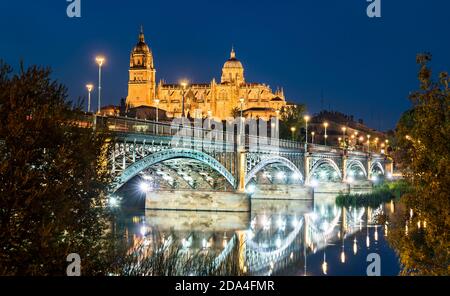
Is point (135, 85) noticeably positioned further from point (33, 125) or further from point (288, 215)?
point (33, 125)

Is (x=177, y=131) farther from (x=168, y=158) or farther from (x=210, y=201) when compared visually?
(x=210, y=201)

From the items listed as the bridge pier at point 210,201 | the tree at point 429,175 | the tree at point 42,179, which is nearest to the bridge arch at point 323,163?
the bridge pier at point 210,201

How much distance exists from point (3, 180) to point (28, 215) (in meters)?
0.67

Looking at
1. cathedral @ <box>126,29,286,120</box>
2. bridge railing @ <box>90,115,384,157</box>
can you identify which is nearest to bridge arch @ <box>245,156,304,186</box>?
bridge railing @ <box>90,115,384,157</box>

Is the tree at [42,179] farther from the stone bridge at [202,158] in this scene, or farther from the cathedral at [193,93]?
the cathedral at [193,93]

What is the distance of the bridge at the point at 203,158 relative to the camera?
33.0 m

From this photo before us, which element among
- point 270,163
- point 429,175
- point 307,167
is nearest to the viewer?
point 429,175

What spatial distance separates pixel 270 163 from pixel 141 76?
456 feet

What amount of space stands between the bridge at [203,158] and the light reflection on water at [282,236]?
8.65 ft

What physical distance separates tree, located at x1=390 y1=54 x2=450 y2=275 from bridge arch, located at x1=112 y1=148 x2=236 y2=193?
621 inches

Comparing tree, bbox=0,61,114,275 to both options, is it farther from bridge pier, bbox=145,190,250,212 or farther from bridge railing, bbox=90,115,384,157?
bridge pier, bbox=145,190,250,212

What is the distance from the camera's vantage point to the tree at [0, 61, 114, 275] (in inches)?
408

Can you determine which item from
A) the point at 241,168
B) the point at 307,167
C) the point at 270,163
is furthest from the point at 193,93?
the point at 241,168

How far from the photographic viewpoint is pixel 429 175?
1200cm
